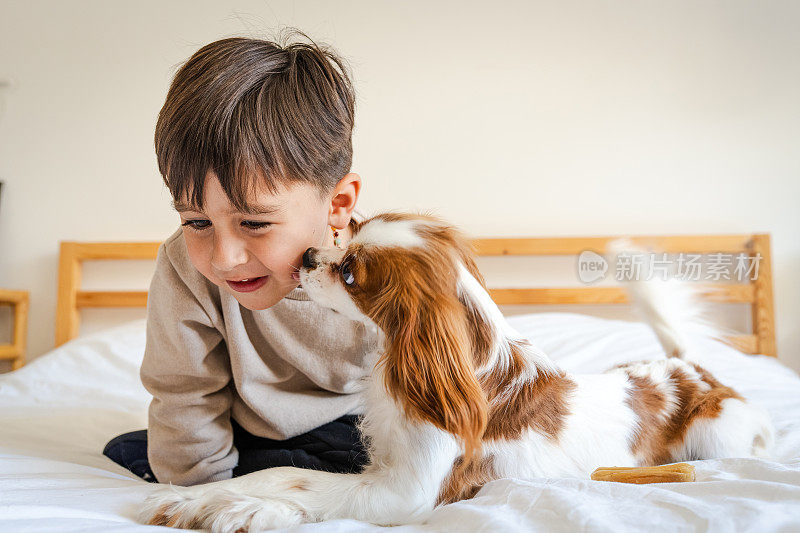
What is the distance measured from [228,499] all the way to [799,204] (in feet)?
9.49

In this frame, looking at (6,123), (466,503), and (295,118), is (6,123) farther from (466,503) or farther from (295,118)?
(466,503)

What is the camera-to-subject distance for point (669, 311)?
1305 mm

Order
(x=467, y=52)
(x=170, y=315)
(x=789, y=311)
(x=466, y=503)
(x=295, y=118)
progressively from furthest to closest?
(x=467, y=52) → (x=789, y=311) → (x=170, y=315) → (x=295, y=118) → (x=466, y=503)

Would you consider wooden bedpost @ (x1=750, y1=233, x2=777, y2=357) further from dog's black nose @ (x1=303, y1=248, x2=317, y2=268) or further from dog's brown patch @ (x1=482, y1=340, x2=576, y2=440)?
dog's black nose @ (x1=303, y1=248, x2=317, y2=268)

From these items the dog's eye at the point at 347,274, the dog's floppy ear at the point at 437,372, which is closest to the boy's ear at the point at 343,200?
the dog's eye at the point at 347,274

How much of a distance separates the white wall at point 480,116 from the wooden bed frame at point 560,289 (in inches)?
4.2

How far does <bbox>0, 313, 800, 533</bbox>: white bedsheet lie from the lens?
64 centimetres

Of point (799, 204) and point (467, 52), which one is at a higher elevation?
point (467, 52)

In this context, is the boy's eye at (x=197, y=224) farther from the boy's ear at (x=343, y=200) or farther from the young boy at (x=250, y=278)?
the boy's ear at (x=343, y=200)

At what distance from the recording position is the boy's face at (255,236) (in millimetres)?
953

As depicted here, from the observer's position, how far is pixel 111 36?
308 centimetres

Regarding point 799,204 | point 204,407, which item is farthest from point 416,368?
point 799,204

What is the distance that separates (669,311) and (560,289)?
1.48 metres

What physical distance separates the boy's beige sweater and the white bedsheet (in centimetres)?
12
